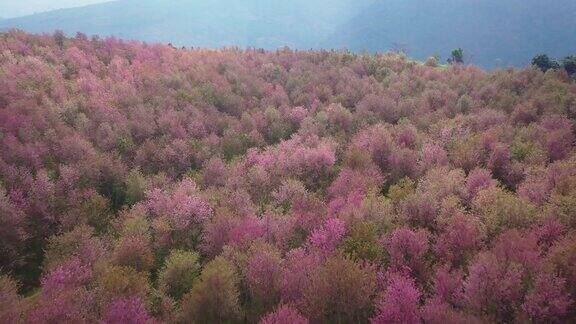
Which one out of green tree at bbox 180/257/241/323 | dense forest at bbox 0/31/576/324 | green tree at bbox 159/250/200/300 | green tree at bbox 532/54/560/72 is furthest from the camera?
green tree at bbox 532/54/560/72

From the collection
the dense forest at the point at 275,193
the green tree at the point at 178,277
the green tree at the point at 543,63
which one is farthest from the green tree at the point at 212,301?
the green tree at the point at 543,63

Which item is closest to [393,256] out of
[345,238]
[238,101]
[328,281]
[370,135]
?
[345,238]

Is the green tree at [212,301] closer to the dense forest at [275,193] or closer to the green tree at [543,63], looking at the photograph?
the dense forest at [275,193]

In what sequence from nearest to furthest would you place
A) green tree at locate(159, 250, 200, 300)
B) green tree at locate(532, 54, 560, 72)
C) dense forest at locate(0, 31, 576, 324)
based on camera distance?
1. dense forest at locate(0, 31, 576, 324)
2. green tree at locate(159, 250, 200, 300)
3. green tree at locate(532, 54, 560, 72)

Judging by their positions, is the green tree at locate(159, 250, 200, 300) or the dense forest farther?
the green tree at locate(159, 250, 200, 300)

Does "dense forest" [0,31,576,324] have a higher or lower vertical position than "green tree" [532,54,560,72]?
lower

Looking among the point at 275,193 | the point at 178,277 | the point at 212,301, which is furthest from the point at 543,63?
the point at 212,301

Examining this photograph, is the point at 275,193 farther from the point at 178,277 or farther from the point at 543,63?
the point at 543,63

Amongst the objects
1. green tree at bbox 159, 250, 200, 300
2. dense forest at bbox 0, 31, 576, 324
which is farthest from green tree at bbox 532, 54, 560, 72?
green tree at bbox 159, 250, 200, 300

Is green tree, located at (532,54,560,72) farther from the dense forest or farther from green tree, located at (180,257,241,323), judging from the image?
green tree, located at (180,257,241,323)
